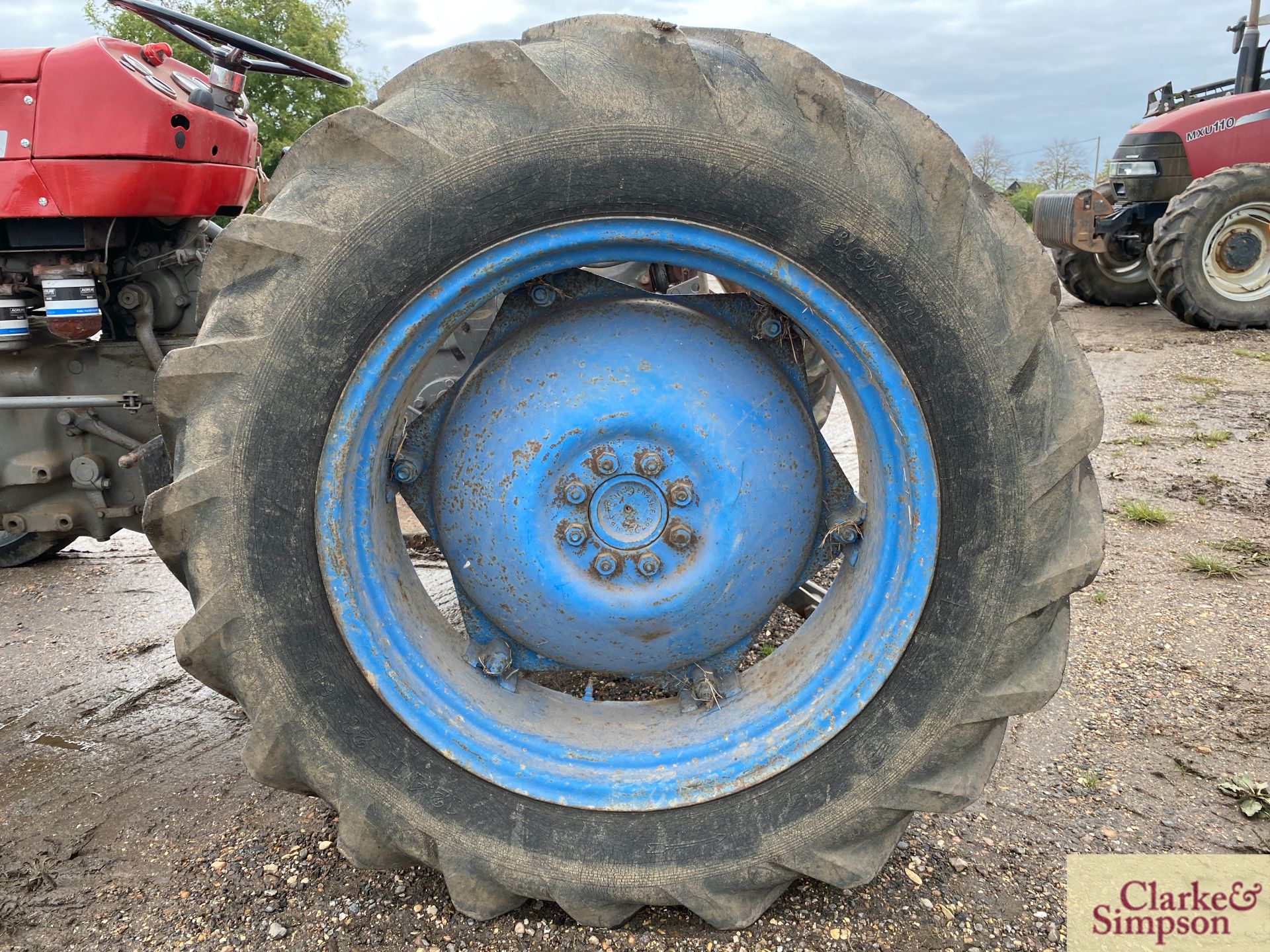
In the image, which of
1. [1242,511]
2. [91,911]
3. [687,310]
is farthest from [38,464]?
[1242,511]

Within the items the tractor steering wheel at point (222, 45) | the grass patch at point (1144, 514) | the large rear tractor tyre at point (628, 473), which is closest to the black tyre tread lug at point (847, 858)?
the large rear tractor tyre at point (628, 473)

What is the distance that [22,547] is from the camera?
3818 millimetres

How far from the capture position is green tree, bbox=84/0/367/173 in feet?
62.2

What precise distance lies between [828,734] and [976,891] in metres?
0.52

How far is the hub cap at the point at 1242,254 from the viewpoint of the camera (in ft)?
27.1

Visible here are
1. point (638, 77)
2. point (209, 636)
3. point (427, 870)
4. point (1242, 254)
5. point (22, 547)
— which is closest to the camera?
point (638, 77)

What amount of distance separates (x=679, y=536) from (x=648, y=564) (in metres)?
0.08

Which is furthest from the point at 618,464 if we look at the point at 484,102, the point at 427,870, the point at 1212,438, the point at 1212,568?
the point at 1212,438

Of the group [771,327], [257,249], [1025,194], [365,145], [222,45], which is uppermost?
[1025,194]

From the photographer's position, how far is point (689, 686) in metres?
1.93

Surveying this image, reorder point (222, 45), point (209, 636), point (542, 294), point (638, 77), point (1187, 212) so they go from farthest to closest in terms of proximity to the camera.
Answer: point (1187, 212) → point (222, 45) → point (542, 294) → point (209, 636) → point (638, 77)

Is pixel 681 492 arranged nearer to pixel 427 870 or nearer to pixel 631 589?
pixel 631 589

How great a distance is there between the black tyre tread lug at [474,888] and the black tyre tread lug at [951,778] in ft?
2.42

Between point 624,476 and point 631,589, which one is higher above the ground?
point 624,476
